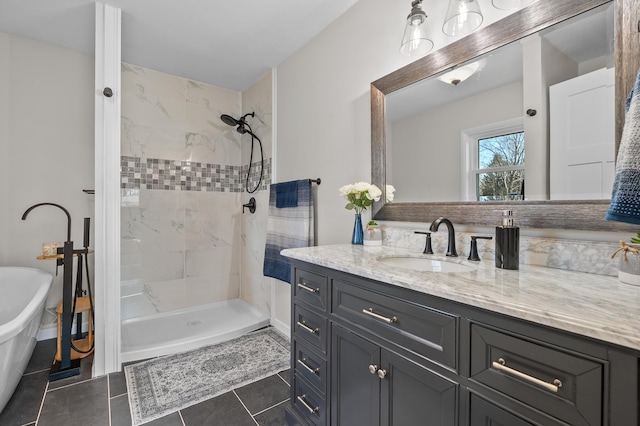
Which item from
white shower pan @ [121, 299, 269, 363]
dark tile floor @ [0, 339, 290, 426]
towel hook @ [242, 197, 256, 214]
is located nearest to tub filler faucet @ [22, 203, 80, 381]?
dark tile floor @ [0, 339, 290, 426]

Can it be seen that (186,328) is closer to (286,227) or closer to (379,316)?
(286,227)

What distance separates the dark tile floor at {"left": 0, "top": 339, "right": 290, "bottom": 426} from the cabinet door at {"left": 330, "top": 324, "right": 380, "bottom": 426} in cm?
58

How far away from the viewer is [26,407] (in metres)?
1.59

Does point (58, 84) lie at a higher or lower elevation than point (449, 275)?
higher

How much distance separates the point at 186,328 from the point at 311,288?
189 cm

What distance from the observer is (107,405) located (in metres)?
1.63

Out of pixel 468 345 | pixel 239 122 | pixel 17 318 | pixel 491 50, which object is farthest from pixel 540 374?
pixel 239 122

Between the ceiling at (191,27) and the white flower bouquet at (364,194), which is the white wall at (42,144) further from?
the white flower bouquet at (364,194)

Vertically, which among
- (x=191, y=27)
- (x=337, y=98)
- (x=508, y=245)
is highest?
(x=191, y=27)

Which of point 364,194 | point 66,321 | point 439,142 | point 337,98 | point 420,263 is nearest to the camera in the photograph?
point 420,263

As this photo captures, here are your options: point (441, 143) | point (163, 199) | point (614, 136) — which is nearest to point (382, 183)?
point (441, 143)

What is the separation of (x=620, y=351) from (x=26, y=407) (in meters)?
2.51

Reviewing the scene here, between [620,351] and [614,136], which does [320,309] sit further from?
[614,136]

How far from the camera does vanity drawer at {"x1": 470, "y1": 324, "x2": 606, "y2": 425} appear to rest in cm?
57
